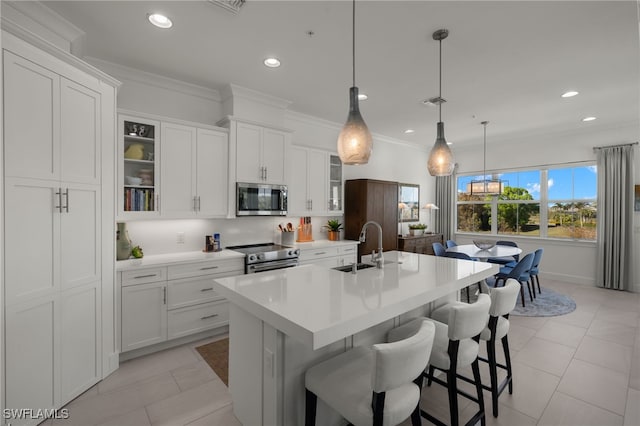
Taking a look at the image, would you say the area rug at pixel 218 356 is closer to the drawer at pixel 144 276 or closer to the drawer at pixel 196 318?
the drawer at pixel 196 318

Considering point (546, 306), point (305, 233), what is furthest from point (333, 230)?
point (546, 306)

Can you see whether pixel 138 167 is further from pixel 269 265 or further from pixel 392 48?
pixel 392 48

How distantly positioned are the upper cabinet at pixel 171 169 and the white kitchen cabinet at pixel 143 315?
78cm

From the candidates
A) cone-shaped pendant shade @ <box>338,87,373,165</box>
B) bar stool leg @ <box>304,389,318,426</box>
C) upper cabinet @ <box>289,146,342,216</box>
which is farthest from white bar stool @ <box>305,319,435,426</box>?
upper cabinet @ <box>289,146,342,216</box>

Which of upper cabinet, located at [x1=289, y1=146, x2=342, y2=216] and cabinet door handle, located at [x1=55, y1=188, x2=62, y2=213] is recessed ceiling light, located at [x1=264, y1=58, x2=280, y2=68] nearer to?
upper cabinet, located at [x1=289, y1=146, x2=342, y2=216]

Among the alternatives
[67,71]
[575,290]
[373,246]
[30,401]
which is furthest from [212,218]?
[575,290]

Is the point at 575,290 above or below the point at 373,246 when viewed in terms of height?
below

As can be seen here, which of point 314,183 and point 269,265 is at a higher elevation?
point 314,183

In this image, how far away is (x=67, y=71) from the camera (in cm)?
221

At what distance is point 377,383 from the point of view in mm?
1266

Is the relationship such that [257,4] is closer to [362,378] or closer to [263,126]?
[263,126]

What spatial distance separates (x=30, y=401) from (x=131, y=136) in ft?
7.76

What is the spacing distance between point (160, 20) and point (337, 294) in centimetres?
260

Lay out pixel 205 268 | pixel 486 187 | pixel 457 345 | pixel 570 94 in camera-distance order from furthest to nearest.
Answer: pixel 486 187, pixel 570 94, pixel 205 268, pixel 457 345
